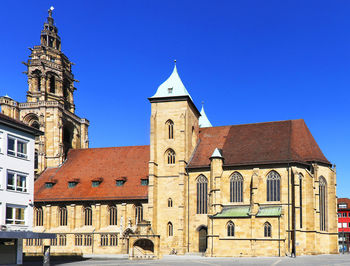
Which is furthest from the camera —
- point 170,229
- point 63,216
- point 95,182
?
point 95,182

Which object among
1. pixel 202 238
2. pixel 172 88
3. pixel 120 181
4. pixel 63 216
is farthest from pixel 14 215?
pixel 172 88

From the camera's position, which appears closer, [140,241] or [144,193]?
[140,241]

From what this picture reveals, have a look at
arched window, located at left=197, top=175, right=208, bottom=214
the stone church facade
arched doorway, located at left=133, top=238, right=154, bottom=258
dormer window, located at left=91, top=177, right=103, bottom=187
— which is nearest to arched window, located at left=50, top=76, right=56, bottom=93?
the stone church facade

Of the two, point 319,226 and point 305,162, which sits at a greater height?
point 305,162

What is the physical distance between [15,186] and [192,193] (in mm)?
26160

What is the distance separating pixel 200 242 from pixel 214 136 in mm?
13852

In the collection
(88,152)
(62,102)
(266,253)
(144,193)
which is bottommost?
(266,253)

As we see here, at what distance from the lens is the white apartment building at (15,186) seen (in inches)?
1492

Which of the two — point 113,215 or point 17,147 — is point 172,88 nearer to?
point 113,215

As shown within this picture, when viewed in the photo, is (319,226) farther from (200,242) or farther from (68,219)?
(68,219)

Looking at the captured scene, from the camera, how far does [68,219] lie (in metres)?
65.9

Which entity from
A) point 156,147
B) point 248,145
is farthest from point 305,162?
point 156,147

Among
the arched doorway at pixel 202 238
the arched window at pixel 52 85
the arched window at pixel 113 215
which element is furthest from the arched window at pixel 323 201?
the arched window at pixel 52 85

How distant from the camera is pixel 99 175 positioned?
68.8 metres
